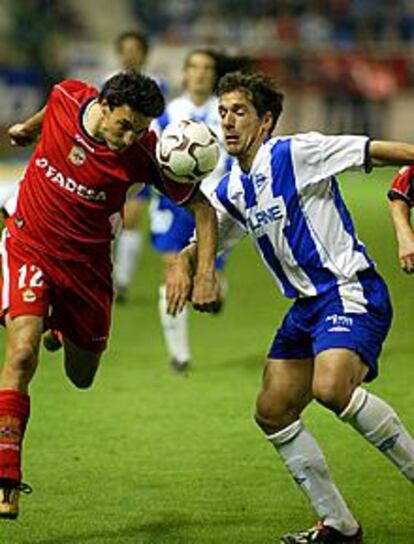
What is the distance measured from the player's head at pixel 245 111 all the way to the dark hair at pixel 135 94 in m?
0.27

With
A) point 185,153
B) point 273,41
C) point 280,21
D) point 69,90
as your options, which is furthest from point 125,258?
point 280,21

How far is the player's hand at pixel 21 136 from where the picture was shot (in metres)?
7.34

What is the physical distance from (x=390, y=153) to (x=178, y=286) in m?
0.97

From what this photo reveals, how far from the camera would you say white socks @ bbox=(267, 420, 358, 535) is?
6434mm

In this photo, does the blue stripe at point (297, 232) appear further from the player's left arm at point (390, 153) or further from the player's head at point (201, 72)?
the player's head at point (201, 72)

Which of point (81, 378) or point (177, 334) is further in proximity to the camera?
point (177, 334)

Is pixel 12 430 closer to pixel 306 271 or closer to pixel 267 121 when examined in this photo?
pixel 306 271

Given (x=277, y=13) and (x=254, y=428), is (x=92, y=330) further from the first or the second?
(x=277, y=13)

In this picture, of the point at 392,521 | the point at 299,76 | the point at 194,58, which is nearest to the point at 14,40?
the point at 299,76

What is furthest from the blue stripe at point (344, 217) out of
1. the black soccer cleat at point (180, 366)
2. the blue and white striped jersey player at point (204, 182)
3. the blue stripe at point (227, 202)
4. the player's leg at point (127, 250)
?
the player's leg at point (127, 250)

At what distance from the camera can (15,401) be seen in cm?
631

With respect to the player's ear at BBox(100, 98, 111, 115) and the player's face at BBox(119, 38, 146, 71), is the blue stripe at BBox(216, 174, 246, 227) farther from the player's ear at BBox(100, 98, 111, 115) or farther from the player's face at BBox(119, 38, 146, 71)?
the player's face at BBox(119, 38, 146, 71)

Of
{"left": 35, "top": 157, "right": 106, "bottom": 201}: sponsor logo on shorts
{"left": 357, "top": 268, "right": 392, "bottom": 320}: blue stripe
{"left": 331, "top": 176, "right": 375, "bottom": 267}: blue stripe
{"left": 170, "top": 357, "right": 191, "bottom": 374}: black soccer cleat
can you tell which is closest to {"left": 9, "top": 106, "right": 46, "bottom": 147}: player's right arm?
{"left": 35, "top": 157, "right": 106, "bottom": 201}: sponsor logo on shorts

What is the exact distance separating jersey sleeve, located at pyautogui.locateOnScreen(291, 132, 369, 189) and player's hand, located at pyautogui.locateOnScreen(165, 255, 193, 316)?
0.57 m
